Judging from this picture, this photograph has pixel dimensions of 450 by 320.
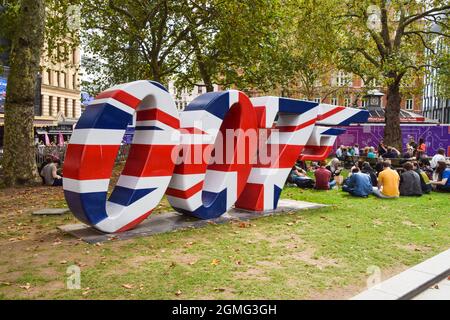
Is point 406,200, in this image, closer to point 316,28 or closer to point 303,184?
point 303,184

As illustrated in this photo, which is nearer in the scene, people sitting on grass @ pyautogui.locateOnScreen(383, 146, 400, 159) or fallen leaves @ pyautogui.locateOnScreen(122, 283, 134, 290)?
fallen leaves @ pyautogui.locateOnScreen(122, 283, 134, 290)

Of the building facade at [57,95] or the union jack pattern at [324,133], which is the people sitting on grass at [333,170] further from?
the building facade at [57,95]

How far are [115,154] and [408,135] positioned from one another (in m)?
24.9

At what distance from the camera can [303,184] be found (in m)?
15.0

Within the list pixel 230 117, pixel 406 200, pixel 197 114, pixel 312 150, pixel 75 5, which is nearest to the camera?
pixel 197 114

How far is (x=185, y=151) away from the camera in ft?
27.6

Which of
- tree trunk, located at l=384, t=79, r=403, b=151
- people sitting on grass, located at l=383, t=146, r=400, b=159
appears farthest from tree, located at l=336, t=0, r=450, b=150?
people sitting on grass, located at l=383, t=146, r=400, b=159

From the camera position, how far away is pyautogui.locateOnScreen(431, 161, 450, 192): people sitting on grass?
14.2 m

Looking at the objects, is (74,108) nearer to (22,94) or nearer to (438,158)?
(22,94)

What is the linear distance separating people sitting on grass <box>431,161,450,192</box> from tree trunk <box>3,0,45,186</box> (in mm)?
13742

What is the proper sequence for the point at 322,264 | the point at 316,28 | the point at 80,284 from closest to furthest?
1. the point at 80,284
2. the point at 322,264
3. the point at 316,28

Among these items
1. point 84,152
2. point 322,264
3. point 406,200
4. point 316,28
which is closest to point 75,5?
point 316,28

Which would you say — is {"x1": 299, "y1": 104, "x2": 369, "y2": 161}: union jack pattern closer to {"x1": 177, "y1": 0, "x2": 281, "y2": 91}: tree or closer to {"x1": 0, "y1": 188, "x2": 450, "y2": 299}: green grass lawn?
{"x1": 0, "y1": 188, "x2": 450, "y2": 299}: green grass lawn
